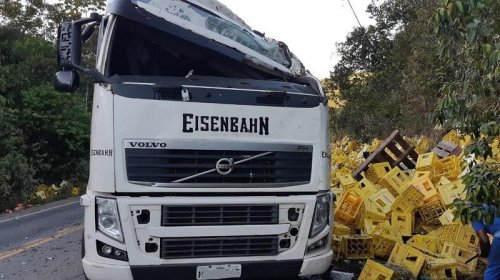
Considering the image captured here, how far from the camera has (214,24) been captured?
5.38 m

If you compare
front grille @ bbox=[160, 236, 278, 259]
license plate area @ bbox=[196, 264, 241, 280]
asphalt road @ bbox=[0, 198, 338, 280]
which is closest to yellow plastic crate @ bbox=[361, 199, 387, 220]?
asphalt road @ bbox=[0, 198, 338, 280]

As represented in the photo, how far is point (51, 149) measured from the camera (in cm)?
2198

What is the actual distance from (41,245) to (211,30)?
5.38 metres

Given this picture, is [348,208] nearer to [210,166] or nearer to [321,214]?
[321,214]

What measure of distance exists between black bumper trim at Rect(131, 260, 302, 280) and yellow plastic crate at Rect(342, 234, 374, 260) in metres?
1.69

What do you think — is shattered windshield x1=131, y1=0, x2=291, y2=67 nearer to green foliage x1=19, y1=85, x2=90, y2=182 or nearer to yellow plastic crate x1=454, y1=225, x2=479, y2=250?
yellow plastic crate x1=454, y1=225, x2=479, y2=250

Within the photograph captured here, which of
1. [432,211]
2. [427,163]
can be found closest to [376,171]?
[427,163]

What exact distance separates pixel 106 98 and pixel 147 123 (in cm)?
43

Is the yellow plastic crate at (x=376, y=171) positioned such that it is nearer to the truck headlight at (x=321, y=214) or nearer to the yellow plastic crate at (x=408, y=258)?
the yellow plastic crate at (x=408, y=258)

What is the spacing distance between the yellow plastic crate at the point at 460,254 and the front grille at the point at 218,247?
8.42ft

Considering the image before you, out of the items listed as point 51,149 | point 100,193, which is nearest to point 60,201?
point 51,149

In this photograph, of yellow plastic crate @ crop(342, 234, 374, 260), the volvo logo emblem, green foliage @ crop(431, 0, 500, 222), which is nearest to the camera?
green foliage @ crop(431, 0, 500, 222)

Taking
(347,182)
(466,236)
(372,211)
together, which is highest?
(347,182)

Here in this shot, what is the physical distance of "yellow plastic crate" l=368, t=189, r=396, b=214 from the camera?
766 centimetres
